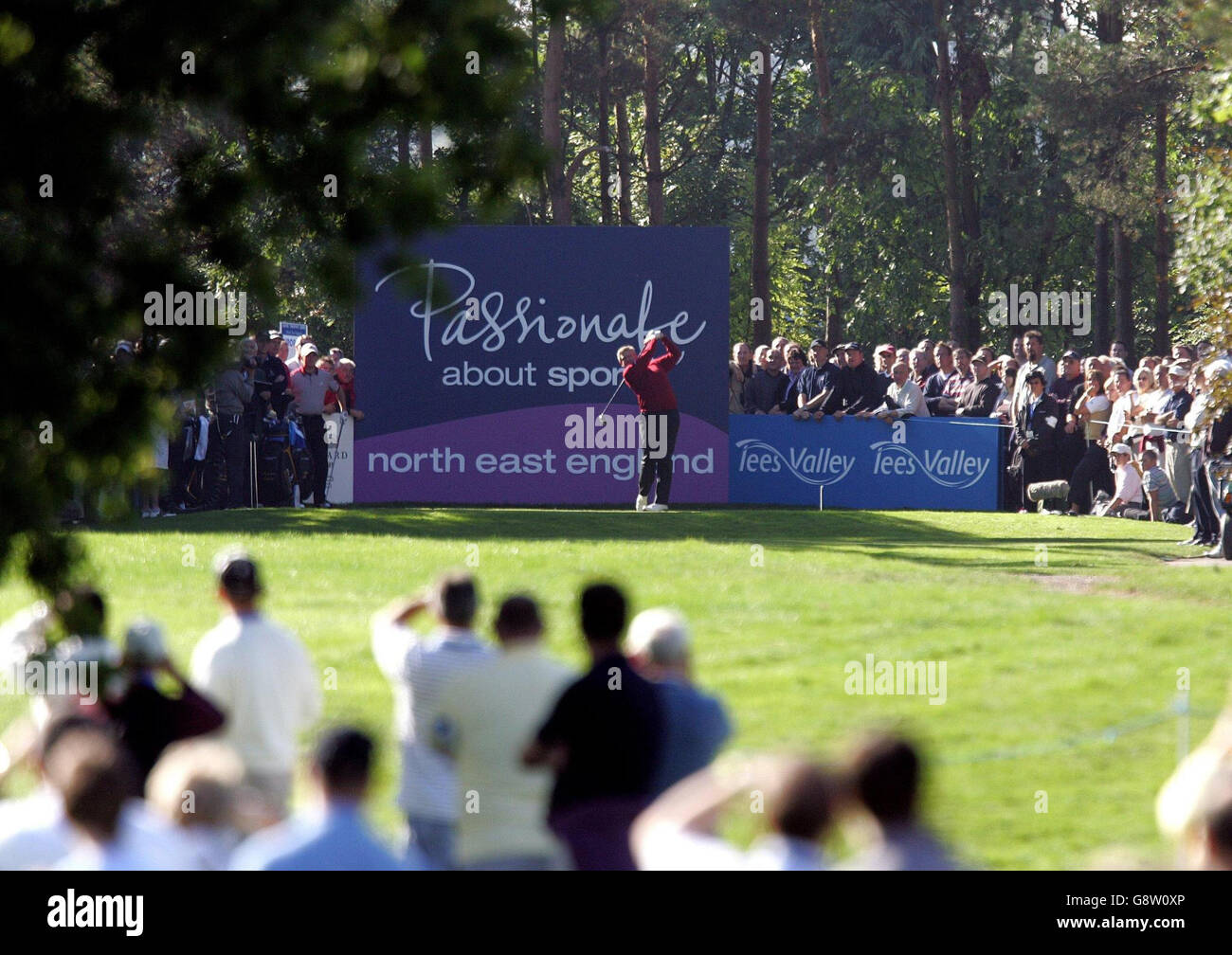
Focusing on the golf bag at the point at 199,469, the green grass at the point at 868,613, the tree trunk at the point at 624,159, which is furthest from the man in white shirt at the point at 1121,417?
the tree trunk at the point at 624,159

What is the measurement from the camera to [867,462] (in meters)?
27.8

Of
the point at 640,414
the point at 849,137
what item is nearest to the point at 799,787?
the point at 640,414

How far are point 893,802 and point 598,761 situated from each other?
201 cm

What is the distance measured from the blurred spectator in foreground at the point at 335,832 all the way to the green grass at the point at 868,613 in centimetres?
85

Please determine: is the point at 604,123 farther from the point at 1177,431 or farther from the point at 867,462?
the point at 1177,431

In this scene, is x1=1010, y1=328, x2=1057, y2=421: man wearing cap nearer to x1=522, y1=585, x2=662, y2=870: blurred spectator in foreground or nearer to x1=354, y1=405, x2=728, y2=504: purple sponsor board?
x1=354, y1=405, x2=728, y2=504: purple sponsor board

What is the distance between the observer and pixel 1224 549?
61.7ft

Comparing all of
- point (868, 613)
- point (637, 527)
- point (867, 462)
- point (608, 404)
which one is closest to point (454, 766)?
point (868, 613)

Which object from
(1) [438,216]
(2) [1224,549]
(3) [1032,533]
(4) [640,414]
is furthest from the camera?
(4) [640,414]

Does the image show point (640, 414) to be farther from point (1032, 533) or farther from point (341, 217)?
point (341, 217)

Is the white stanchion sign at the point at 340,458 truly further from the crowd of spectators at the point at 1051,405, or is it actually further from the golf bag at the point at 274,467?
the crowd of spectators at the point at 1051,405

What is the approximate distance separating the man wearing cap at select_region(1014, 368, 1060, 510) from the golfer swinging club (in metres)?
4.70

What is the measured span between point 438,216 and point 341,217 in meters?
0.26
